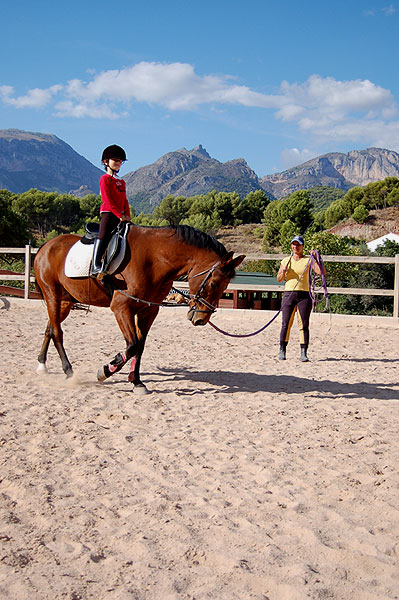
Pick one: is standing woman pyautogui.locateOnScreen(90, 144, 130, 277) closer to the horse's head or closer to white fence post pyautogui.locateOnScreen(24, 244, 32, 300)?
the horse's head

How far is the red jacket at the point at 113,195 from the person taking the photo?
5.43 meters

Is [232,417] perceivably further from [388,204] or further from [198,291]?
[388,204]

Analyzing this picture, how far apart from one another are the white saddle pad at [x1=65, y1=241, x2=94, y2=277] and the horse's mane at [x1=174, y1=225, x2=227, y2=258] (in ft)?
3.65

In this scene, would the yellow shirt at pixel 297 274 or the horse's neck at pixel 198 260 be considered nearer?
the horse's neck at pixel 198 260

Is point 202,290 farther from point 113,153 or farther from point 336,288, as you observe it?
point 336,288

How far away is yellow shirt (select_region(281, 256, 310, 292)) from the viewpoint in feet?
25.3

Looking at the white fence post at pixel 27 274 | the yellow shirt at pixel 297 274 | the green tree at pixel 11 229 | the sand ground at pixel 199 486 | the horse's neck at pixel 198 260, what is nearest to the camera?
the sand ground at pixel 199 486

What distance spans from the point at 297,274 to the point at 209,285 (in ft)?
9.82

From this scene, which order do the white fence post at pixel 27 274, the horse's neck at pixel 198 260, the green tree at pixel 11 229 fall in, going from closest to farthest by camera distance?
the horse's neck at pixel 198 260, the white fence post at pixel 27 274, the green tree at pixel 11 229

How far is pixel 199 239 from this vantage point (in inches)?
212

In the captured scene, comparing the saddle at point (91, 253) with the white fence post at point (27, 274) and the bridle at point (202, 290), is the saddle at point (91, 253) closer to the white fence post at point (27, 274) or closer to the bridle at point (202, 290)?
the bridle at point (202, 290)

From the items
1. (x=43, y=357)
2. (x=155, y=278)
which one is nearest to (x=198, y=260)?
(x=155, y=278)

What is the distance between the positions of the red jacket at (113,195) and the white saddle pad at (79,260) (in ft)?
1.86

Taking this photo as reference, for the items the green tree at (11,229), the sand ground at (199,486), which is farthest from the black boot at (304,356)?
the green tree at (11,229)
